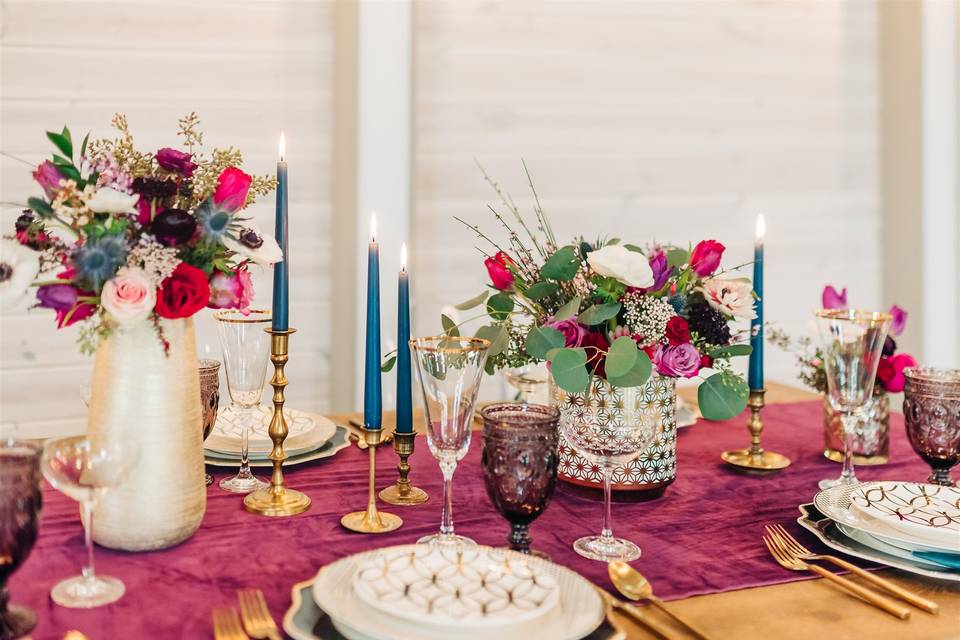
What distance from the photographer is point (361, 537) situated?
3.62ft

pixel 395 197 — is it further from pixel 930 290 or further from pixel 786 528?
pixel 930 290

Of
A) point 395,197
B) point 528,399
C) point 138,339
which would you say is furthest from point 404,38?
point 138,339

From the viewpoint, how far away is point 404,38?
2.41 m

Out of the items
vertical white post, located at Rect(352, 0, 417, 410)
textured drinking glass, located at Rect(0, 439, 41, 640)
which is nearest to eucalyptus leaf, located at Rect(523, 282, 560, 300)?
textured drinking glass, located at Rect(0, 439, 41, 640)

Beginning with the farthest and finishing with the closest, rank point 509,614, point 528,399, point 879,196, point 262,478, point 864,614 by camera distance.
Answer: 1. point 879,196
2. point 528,399
3. point 262,478
4. point 864,614
5. point 509,614

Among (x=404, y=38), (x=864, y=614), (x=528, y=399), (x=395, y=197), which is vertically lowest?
(x=864, y=614)

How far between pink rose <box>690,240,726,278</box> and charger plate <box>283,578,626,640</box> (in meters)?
0.59

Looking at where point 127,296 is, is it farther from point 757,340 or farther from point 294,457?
point 757,340

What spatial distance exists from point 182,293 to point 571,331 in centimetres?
51

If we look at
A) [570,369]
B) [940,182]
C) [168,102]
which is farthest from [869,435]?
[168,102]

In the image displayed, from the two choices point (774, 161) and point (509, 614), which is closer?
point (509, 614)

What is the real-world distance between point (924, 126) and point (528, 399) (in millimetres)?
1933

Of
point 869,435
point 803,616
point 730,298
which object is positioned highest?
point 730,298

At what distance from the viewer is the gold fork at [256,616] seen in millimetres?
828
